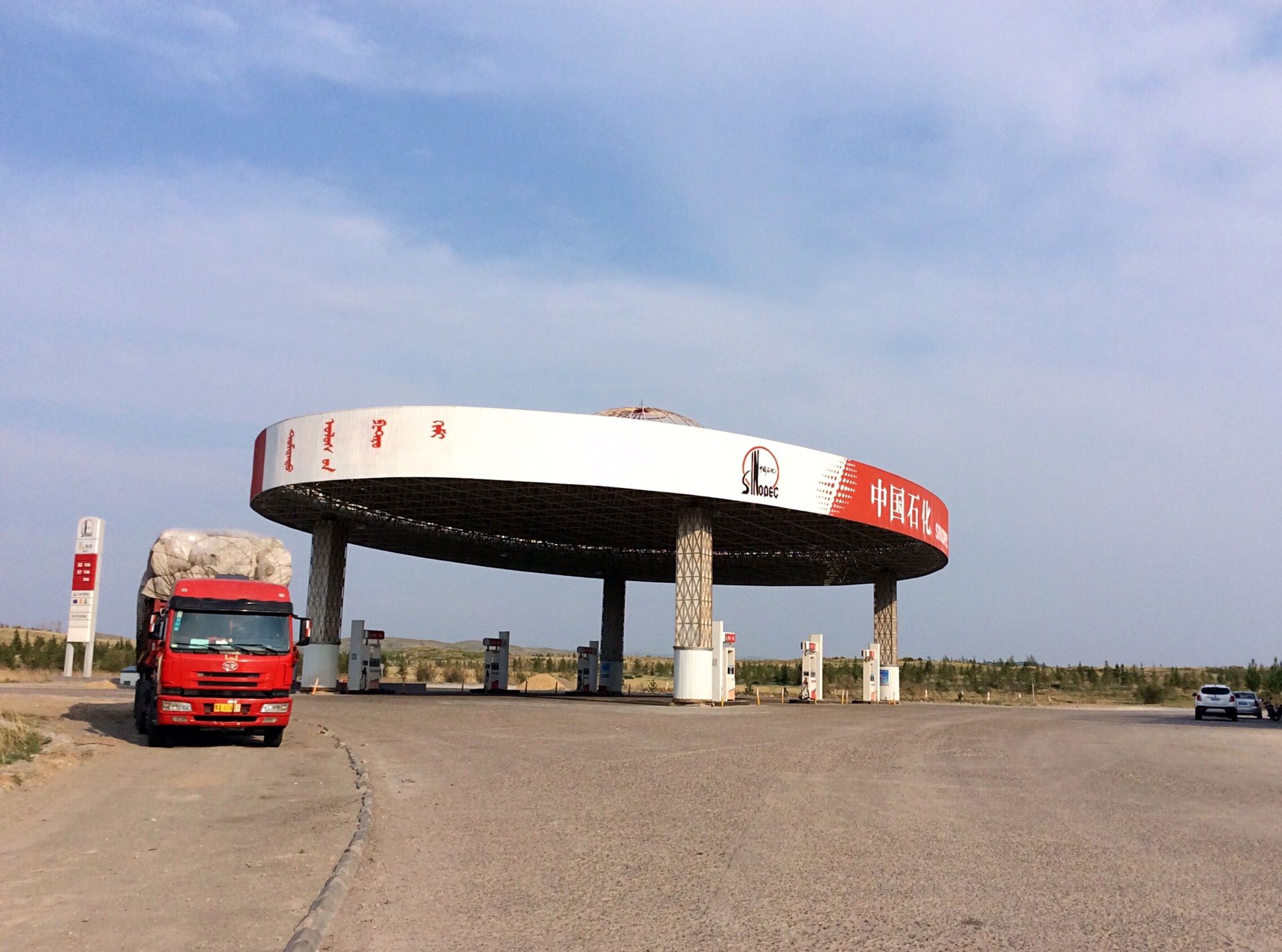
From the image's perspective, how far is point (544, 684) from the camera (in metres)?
68.6

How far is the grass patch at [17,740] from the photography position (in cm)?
1502

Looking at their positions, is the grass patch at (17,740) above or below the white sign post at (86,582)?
below

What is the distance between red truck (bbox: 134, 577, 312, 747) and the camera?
17406 millimetres

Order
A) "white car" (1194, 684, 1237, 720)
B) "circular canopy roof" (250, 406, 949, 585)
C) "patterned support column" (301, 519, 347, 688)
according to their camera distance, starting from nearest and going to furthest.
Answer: "circular canopy roof" (250, 406, 949, 585), "white car" (1194, 684, 1237, 720), "patterned support column" (301, 519, 347, 688)

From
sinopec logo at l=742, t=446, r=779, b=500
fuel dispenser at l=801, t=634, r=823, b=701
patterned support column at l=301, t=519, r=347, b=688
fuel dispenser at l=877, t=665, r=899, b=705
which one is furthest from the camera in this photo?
fuel dispenser at l=877, t=665, r=899, b=705

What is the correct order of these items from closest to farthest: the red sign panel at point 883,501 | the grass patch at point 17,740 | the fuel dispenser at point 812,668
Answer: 1. the grass patch at point 17,740
2. the red sign panel at point 883,501
3. the fuel dispenser at point 812,668

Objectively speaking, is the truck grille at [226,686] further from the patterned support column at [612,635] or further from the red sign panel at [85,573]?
the patterned support column at [612,635]

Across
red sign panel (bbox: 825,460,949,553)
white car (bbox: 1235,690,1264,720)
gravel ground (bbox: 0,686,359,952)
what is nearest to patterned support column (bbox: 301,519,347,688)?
red sign panel (bbox: 825,460,949,553)

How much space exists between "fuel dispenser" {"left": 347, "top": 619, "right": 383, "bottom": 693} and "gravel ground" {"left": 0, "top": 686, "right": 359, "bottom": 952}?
26.7 meters

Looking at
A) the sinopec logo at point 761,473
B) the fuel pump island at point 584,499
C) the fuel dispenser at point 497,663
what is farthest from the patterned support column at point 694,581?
the fuel dispenser at point 497,663

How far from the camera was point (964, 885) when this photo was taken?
321 inches

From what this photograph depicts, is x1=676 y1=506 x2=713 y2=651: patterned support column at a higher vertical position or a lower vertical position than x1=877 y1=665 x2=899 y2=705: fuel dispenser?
higher

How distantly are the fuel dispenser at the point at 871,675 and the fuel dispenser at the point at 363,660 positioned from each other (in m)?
22.8

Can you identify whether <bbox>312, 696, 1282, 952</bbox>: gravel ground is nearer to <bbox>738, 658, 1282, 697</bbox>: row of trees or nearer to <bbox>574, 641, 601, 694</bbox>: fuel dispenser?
<bbox>574, 641, 601, 694</bbox>: fuel dispenser
